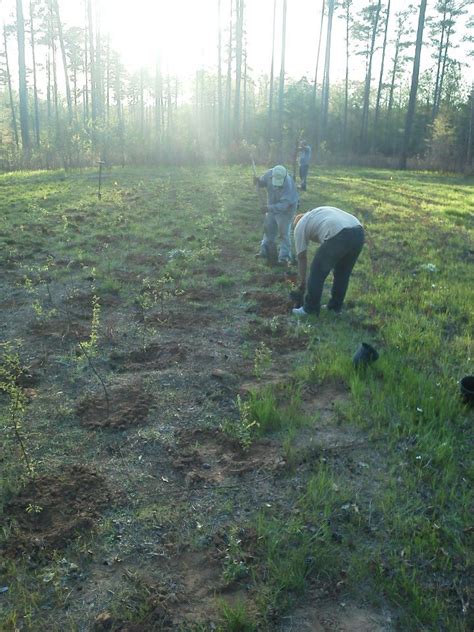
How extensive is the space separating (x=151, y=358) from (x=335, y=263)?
7.36 ft

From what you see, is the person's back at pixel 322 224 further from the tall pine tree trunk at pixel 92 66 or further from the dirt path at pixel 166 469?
the tall pine tree trunk at pixel 92 66

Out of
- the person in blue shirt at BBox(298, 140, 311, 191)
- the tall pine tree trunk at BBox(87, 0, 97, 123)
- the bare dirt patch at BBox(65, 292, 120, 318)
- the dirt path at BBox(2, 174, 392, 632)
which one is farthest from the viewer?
the tall pine tree trunk at BBox(87, 0, 97, 123)

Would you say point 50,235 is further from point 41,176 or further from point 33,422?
point 41,176

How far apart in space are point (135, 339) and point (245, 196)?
32.9 feet

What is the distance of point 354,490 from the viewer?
3.11 meters

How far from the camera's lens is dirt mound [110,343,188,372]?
186 inches

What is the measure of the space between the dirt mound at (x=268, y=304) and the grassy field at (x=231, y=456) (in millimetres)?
38

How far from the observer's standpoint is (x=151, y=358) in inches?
193

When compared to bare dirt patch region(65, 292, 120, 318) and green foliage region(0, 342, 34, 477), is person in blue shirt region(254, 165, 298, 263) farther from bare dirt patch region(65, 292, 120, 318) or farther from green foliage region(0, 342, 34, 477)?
green foliage region(0, 342, 34, 477)

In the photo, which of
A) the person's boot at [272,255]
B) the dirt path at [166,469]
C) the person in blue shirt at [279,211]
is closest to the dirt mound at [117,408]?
the dirt path at [166,469]

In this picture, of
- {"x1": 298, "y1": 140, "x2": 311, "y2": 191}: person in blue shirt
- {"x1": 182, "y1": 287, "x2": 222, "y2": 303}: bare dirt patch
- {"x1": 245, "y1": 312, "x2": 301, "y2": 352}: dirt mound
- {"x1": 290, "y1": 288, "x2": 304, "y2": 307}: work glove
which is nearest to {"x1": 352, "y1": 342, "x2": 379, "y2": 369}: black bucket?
{"x1": 245, "y1": 312, "x2": 301, "y2": 352}: dirt mound

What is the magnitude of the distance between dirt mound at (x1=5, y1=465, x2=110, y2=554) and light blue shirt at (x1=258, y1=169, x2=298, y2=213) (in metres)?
5.65

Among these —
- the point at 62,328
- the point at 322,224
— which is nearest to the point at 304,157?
the point at 322,224

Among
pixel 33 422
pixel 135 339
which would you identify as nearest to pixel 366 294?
pixel 135 339
